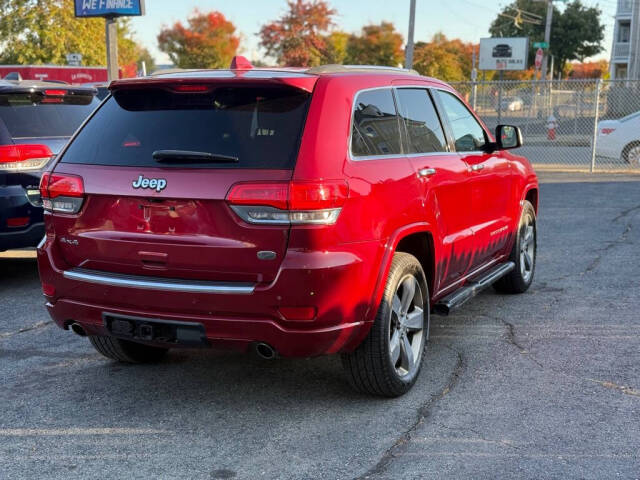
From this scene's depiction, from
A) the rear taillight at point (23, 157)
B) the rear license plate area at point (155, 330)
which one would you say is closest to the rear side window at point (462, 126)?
the rear license plate area at point (155, 330)

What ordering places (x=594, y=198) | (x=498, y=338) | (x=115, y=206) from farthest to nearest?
(x=594, y=198) → (x=498, y=338) → (x=115, y=206)

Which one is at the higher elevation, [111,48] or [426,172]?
[111,48]

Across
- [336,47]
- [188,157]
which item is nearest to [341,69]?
[188,157]

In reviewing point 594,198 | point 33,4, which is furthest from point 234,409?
point 33,4

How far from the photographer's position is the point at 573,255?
846 cm

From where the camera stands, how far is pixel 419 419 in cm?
410

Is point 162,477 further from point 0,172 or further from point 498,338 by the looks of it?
point 0,172

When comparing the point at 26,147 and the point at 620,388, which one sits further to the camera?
the point at 26,147

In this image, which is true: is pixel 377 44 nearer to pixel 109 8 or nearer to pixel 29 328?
pixel 109 8

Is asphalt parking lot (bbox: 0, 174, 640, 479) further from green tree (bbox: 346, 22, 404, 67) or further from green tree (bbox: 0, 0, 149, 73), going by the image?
green tree (bbox: 346, 22, 404, 67)

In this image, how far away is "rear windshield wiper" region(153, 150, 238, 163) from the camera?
151 inches

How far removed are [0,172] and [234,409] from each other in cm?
368

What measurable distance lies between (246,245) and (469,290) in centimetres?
219

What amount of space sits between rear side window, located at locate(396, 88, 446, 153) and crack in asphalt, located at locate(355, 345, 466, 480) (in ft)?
4.50
